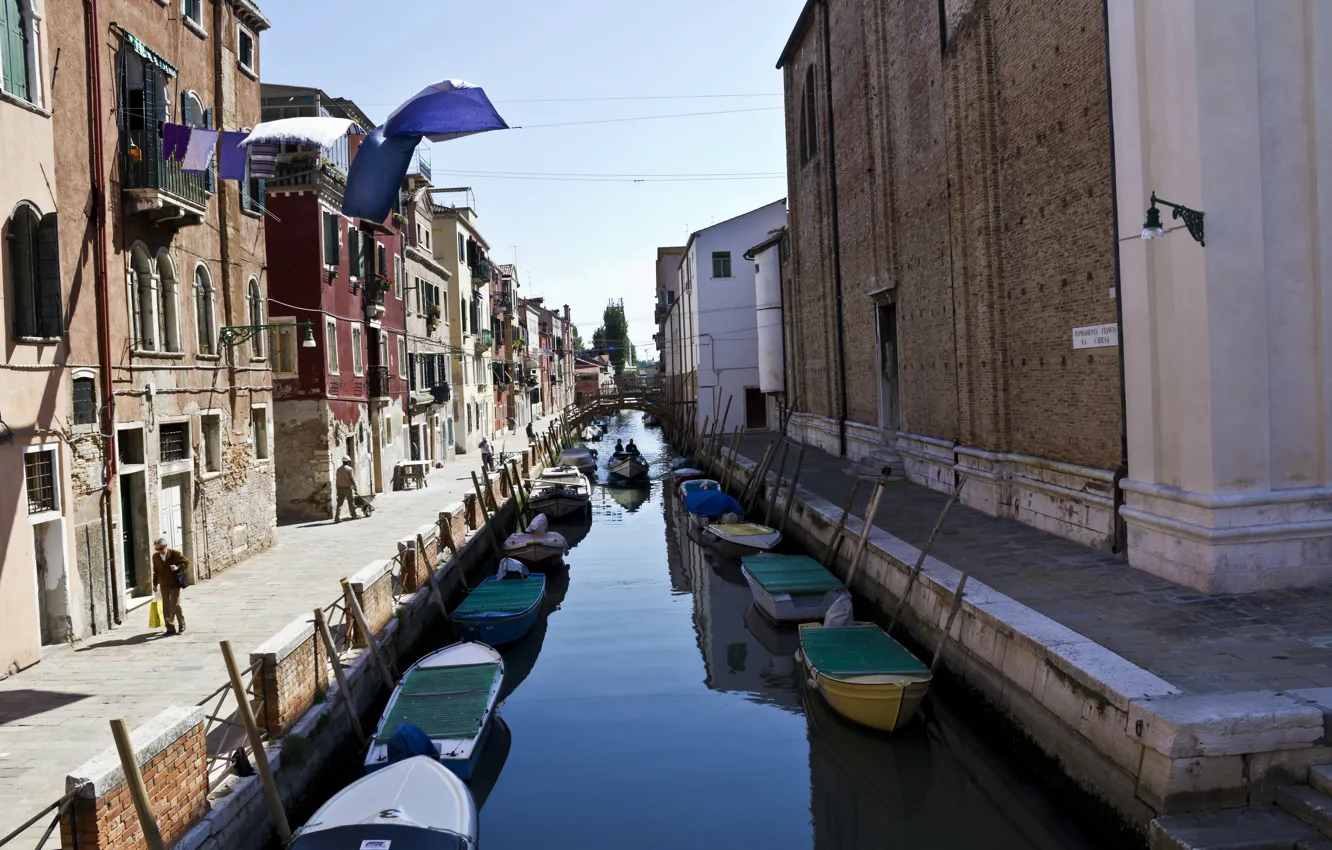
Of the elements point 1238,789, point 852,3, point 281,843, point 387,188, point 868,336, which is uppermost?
point 852,3

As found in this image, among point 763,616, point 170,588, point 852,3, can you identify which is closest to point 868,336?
point 852,3

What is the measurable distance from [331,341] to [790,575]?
12.7 m

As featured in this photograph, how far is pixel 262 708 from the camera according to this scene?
821 cm

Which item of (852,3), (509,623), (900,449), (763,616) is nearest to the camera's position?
(509,623)

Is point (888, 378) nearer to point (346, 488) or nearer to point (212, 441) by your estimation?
point (346, 488)

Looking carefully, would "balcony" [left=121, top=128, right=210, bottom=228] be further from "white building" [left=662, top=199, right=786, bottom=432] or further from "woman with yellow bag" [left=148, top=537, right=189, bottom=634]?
"white building" [left=662, top=199, right=786, bottom=432]

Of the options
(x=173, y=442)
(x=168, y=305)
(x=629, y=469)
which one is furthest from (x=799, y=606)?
(x=629, y=469)

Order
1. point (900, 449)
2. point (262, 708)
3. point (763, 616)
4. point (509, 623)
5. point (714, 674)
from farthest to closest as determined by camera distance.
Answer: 1. point (900, 449)
2. point (763, 616)
3. point (509, 623)
4. point (714, 674)
5. point (262, 708)

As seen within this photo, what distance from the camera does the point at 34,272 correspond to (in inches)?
426

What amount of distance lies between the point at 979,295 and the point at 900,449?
6.17 m

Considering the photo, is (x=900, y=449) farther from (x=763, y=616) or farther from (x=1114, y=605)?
(x=1114, y=605)

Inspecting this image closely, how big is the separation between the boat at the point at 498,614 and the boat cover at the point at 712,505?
7.64 m

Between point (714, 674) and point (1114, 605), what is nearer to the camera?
point (1114, 605)

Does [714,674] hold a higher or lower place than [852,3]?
lower
